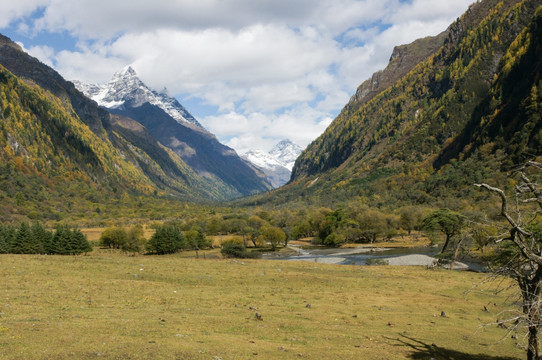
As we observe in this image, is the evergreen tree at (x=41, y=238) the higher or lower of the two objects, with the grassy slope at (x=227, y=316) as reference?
higher

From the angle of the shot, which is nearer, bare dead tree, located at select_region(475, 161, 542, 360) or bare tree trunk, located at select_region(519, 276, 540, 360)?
bare dead tree, located at select_region(475, 161, 542, 360)

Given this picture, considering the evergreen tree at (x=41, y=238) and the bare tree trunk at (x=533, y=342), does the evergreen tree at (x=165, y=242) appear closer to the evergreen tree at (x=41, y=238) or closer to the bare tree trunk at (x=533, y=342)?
the evergreen tree at (x=41, y=238)

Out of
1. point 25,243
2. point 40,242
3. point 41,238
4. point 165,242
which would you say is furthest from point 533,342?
point 165,242

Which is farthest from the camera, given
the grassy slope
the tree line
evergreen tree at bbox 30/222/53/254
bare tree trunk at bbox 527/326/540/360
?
evergreen tree at bbox 30/222/53/254

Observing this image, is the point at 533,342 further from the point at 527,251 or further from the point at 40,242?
the point at 40,242

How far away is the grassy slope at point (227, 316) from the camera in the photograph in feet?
63.8

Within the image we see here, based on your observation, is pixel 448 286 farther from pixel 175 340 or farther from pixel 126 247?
pixel 126 247

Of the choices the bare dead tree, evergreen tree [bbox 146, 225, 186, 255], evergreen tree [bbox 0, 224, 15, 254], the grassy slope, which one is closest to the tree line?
evergreen tree [bbox 0, 224, 15, 254]

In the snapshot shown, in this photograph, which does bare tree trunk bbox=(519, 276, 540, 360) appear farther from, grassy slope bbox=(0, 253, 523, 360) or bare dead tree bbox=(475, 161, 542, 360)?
grassy slope bbox=(0, 253, 523, 360)

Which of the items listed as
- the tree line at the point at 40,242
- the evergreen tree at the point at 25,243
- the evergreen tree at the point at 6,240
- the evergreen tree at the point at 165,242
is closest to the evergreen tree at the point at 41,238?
the tree line at the point at 40,242

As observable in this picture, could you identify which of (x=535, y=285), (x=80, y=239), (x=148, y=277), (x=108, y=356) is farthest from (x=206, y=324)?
(x=80, y=239)

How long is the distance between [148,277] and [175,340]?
28367 mm

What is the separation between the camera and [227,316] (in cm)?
2886

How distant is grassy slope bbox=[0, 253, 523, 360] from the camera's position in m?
19.4
